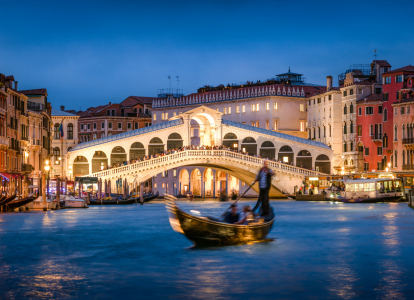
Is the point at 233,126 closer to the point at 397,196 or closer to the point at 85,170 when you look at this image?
the point at 85,170

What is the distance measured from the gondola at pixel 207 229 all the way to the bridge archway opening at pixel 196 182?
1612 inches

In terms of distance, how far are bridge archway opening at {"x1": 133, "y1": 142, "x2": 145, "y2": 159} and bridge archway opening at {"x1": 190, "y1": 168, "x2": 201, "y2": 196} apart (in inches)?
357

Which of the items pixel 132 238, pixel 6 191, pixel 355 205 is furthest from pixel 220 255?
pixel 355 205

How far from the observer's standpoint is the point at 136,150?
164ft

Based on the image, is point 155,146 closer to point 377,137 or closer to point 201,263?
point 377,137

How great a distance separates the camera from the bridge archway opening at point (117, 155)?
49.7 metres

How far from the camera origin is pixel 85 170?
49.4 meters

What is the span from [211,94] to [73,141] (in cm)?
1163

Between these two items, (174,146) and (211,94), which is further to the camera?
(211,94)

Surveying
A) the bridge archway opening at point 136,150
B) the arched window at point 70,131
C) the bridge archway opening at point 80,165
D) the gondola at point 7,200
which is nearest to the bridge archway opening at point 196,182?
the bridge archway opening at point 136,150

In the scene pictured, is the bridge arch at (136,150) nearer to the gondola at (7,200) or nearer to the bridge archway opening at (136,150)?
the bridge archway opening at (136,150)

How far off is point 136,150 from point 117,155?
4.26 ft

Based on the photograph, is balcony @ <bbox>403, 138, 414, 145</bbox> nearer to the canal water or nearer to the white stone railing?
the white stone railing

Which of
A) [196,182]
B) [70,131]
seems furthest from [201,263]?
[70,131]
